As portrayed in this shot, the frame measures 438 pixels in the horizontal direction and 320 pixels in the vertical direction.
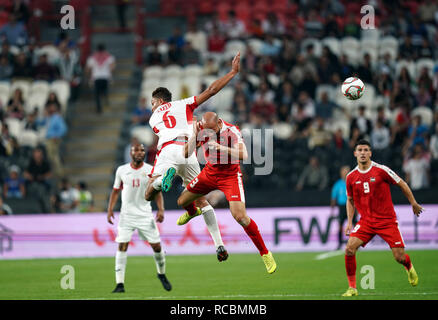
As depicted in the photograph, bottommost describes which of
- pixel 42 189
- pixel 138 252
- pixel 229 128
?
pixel 138 252

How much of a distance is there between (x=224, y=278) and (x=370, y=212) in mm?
4457

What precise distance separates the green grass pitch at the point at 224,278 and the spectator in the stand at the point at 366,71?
5.90 m

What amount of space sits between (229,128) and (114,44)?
17.5 metres

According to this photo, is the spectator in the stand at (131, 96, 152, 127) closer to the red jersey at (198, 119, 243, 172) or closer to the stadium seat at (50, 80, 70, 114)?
the stadium seat at (50, 80, 70, 114)

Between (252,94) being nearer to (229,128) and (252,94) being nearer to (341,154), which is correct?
(341,154)

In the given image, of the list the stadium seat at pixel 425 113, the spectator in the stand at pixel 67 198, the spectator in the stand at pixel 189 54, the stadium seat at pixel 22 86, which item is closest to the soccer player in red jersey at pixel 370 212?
the stadium seat at pixel 425 113

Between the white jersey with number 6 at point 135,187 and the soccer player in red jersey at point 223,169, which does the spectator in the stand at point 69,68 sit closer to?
the white jersey with number 6 at point 135,187

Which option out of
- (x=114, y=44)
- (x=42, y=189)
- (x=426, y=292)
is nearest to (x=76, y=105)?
(x=114, y=44)

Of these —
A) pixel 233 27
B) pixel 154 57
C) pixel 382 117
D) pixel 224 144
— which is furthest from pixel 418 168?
pixel 224 144

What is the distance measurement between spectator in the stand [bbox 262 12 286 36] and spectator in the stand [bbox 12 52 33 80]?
316 inches

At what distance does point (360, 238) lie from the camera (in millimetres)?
12117

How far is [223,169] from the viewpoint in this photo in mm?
12297

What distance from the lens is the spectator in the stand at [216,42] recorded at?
26703 mm

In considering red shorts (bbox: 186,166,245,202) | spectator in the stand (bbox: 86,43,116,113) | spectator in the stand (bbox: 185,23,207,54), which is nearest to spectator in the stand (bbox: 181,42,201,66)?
spectator in the stand (bbox: 185,23,207,54)
